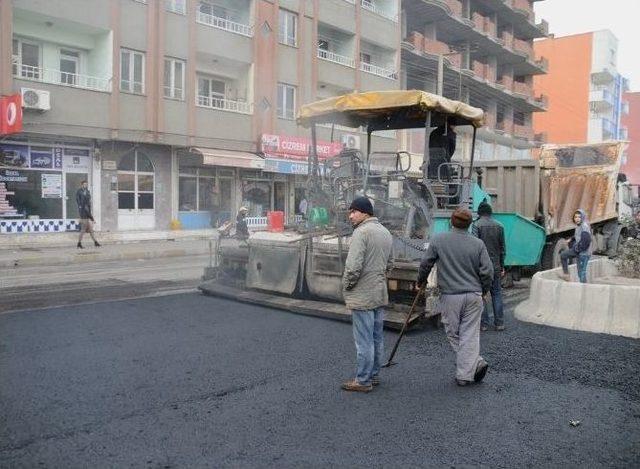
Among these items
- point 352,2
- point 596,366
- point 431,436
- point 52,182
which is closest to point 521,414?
point 431,436

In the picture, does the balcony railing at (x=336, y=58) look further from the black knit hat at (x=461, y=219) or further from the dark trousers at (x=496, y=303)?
the black knit hat at (x=461, y=219)

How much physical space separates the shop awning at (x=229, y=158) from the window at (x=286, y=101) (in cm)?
284

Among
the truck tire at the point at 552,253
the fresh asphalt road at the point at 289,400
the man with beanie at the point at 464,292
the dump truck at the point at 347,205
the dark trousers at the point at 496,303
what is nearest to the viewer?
the fresh asphalt road at the point at 289,400

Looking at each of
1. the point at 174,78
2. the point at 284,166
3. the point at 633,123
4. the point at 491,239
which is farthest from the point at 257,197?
the point at 633,123

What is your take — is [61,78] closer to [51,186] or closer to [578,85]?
[51,186]

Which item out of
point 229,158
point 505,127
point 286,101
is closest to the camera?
point 229,158

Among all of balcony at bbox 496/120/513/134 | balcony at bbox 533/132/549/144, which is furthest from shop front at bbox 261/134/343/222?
balcony at bbox 533/132/549/144

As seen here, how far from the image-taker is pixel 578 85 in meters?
62.2

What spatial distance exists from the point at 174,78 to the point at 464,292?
61.1 ft

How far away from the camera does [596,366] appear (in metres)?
6.04

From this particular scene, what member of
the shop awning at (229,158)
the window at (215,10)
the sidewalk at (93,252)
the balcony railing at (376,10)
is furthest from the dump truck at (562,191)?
the balcony railing at (376,10)

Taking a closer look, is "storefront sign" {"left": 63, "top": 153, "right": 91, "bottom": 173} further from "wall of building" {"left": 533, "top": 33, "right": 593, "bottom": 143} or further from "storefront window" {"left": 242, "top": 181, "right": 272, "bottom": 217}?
"wall of building" {"left": 533, "top": 33, "right": 593, "bottom": 143}

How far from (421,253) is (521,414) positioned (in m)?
3.35

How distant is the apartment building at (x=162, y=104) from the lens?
1814 cm
